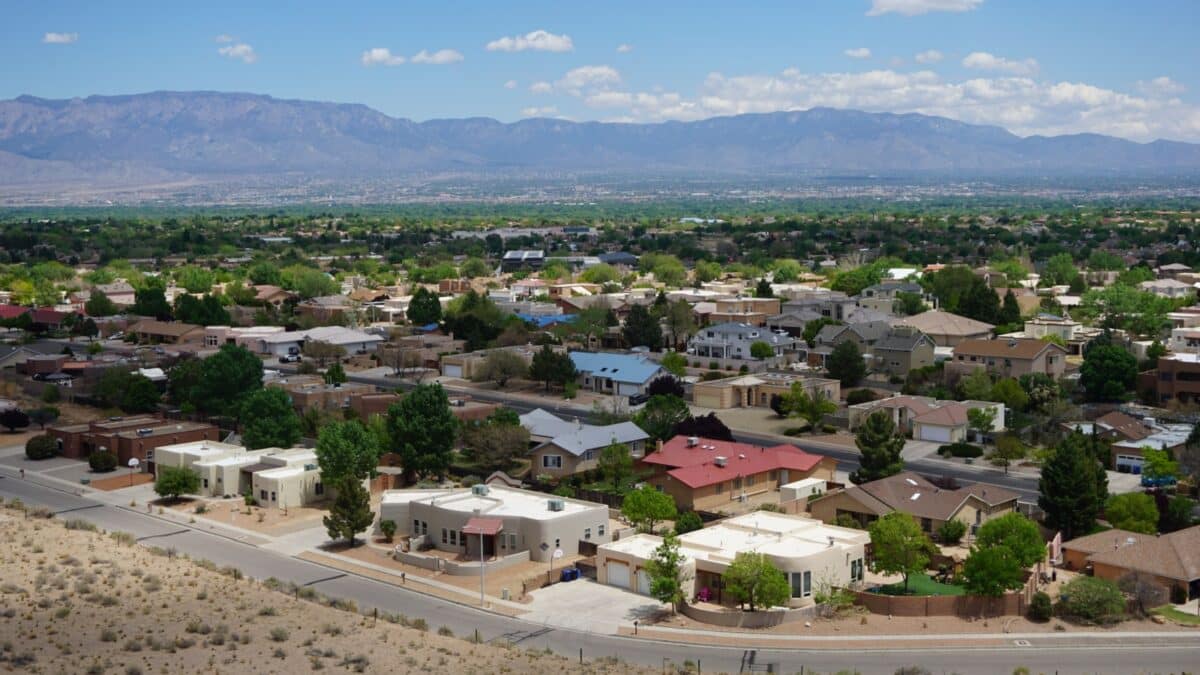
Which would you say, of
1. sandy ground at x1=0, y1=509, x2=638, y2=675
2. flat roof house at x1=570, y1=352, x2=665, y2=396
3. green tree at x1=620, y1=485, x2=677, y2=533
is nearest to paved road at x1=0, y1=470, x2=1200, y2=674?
sandy ground at x1=0, y1=509, x2=638, y2=675

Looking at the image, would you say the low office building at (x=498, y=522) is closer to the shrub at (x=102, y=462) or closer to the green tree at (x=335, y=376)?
the shrub at (x=102, y=462)

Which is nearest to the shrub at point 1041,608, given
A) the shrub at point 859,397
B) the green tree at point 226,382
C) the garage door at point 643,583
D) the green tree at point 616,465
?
the garage door at point 643,583

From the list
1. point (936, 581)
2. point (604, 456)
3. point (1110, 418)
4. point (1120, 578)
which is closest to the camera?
point (1120, 578)

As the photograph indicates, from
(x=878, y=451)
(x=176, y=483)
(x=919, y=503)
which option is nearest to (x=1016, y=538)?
(x=919, y=503)

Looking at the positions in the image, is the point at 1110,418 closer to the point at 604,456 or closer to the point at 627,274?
the point at 604,456

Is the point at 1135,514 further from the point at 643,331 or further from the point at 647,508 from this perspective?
the point at 643,331

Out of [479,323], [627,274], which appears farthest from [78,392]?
[627,274]

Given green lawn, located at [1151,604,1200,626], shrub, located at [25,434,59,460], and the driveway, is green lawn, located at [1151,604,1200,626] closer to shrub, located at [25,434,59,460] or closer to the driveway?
the driveway
